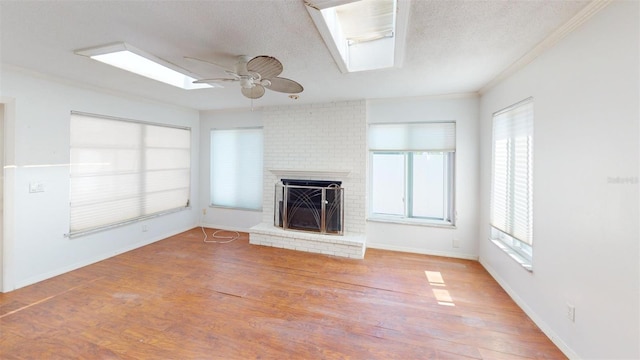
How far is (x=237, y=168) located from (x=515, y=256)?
4661 millimetres

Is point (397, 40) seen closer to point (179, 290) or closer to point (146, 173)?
point (179, 290)

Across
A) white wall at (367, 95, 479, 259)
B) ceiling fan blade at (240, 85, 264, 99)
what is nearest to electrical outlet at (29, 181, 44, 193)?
ceiling fan blade at (240, 85, 264, 99)

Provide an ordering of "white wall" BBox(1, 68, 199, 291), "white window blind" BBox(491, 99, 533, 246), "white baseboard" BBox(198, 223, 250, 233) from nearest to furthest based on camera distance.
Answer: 1. "white window blind" BBox(491, 99, 533, 246)
2. "white wall" BBox(1, 68, 199, 291)
3. "white baseboard" BBox(198, 223, 250, 233)

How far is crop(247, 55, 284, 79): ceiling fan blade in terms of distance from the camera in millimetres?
1771

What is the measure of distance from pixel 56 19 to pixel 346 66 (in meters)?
2.34

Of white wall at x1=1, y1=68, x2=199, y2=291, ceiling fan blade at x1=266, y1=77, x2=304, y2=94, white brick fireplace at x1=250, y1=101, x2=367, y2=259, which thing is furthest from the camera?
white brick fireplace at x1=250, y1=101, x2=367, y2=259

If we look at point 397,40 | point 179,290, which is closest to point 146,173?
point 179,290

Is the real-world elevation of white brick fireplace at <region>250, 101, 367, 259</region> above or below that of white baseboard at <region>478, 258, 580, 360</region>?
above

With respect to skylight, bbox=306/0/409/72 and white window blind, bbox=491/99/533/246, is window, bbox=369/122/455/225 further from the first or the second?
skylight, bbox=306/0/409/72

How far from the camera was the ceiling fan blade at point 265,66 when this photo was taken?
177 cm

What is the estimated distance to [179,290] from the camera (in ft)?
8.79

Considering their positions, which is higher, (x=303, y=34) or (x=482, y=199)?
(x=303, y=34)

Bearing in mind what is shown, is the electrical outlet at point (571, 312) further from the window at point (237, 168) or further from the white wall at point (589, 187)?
the window at point (237, 168)

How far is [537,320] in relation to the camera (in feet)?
7.00
